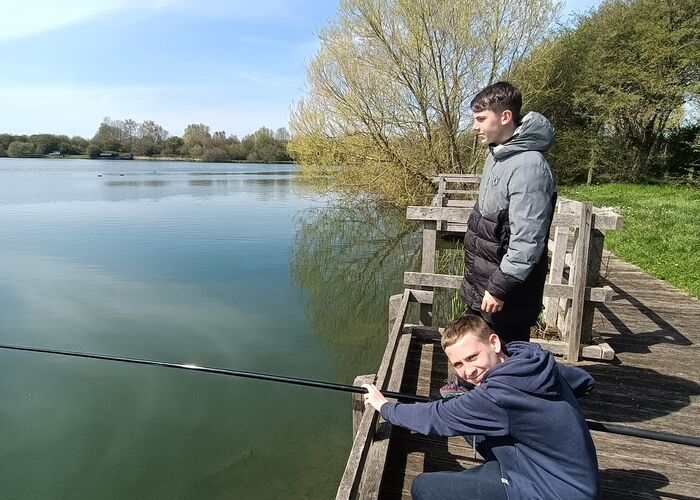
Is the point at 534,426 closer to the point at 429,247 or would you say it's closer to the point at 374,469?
the point at 374,469

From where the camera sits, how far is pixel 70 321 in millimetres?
7543

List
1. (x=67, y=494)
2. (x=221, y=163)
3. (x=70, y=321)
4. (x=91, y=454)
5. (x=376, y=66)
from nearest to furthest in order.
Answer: (x=67, y=494)
(x=91, y=454)
(x=70, y=321)
(x=376, y=66)
(x=221, y=163)

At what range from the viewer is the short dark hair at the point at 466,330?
1.89 m

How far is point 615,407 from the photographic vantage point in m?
3.38

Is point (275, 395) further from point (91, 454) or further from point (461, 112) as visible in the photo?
point (461, 112)

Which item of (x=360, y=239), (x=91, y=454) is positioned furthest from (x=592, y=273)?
(x=360, y=239)

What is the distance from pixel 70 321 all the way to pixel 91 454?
12.4 ft

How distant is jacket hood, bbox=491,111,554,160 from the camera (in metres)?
2.44

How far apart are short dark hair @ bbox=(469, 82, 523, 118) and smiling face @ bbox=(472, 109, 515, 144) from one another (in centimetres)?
2

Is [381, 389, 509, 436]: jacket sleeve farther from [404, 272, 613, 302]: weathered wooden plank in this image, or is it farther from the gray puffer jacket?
[404, 272, 613, 302]: weathered wooden plank

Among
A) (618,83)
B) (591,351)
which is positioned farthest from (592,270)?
(618,83)

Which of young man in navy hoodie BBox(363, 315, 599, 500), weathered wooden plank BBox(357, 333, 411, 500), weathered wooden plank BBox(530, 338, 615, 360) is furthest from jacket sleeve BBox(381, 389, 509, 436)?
weathered wooden plank BBox(530, 338, 615, 360)

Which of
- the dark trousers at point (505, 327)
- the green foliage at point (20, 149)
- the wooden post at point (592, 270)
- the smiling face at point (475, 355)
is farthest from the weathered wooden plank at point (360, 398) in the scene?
the green foliage at point (20, 149)

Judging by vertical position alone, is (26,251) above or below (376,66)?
below
